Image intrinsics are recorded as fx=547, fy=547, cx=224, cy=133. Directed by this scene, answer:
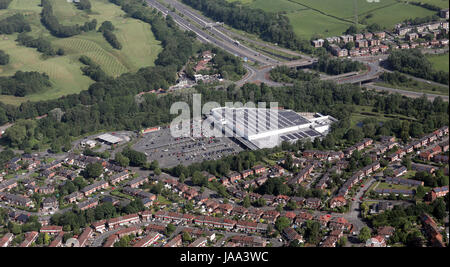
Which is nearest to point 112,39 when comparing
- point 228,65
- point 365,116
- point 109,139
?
point 228,65

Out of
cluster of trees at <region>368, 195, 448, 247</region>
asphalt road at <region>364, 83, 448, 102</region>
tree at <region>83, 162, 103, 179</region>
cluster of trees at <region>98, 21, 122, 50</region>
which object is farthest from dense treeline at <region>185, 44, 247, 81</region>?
cluster of trees at <region>368, 195, 448, 247</region>

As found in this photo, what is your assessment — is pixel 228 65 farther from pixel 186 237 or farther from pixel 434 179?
pixel 186 237

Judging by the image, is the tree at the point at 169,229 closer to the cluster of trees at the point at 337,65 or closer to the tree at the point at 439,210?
the tree at the point at 439,210

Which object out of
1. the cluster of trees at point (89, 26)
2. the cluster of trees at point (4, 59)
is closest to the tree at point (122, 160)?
the cluster of trees at point (4, 59)

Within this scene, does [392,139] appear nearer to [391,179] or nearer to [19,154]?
[391,179]

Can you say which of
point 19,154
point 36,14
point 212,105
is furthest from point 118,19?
point 19,154

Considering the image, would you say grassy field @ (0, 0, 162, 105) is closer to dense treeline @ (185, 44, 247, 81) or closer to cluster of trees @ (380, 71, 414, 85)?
dense treeline @ (185, 44, 247, 81)

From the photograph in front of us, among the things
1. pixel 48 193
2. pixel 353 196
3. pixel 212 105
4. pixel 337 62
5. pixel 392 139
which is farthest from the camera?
pixel 337 62
